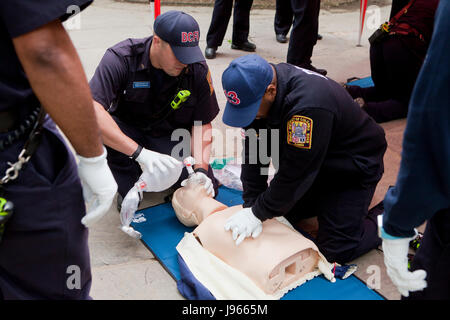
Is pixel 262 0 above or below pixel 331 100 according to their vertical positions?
below

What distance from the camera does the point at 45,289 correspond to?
124 cm

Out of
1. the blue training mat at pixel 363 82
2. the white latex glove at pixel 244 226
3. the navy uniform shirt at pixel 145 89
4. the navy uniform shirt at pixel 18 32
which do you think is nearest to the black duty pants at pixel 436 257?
the white latex glove at pixel 244 226

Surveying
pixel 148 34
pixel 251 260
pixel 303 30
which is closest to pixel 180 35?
pixel 251 260

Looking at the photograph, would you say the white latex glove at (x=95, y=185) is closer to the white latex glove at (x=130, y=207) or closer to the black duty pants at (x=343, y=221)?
the white latex glove at (x=130, y=207)

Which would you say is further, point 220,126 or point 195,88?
point 220,126

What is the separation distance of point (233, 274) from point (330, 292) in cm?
43

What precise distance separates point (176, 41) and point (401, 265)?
1494 mm

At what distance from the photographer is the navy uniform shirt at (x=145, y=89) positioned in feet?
7.77

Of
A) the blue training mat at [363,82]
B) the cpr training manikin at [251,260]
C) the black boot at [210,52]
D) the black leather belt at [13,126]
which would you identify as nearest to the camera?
the black leather belt at [13,126]

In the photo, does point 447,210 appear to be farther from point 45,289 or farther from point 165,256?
point 165,256

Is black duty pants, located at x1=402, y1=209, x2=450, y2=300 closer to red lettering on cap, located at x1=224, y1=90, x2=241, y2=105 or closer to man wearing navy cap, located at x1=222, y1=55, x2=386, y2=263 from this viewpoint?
man wearing navy cap, located at x1=222, y1=55, x2=386, y2=263

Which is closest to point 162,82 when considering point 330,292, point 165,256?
point 165,256

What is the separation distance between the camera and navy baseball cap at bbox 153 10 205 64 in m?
2.27

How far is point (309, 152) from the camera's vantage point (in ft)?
6.25
